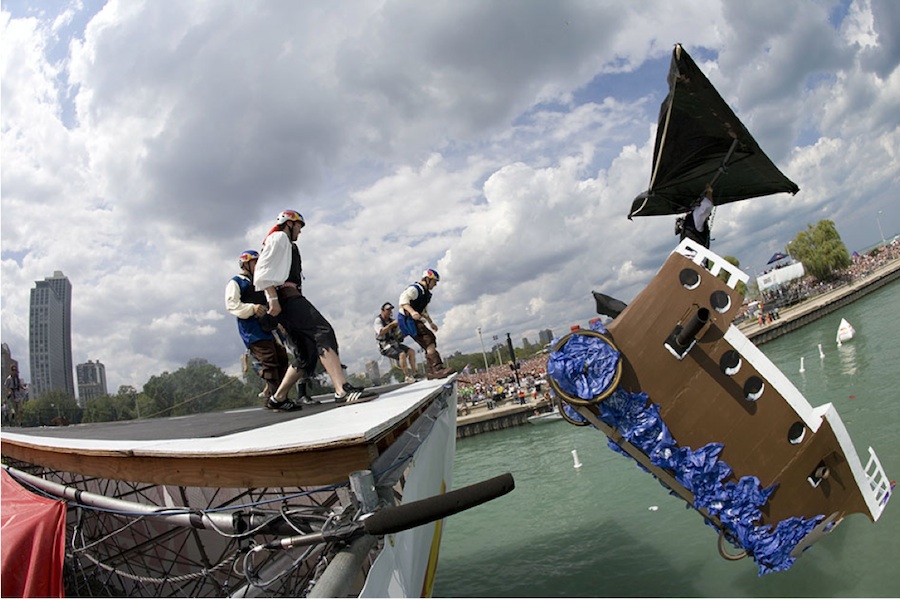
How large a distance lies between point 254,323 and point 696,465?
15.8 ft

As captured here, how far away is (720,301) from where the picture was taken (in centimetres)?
386

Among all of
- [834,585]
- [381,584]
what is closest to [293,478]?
[381,584]

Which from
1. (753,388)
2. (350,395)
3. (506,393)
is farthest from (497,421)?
(753,388)

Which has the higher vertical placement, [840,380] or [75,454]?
[75,454]

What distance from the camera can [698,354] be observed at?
12.6 feet

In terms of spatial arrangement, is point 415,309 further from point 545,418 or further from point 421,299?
point 545,418

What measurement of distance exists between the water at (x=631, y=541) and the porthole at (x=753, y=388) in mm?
2707

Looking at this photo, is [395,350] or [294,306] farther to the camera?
[395,350]

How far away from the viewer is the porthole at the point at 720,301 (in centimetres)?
384

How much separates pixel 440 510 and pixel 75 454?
308 centimetres

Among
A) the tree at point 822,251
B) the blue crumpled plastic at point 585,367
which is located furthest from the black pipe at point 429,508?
the tree at point 822,251

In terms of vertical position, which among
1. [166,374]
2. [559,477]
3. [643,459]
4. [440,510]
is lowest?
[559,477]

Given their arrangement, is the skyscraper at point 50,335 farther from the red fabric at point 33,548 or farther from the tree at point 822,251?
the tree at point 822,251

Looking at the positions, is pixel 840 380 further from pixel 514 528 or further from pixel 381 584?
pixel 381 584
